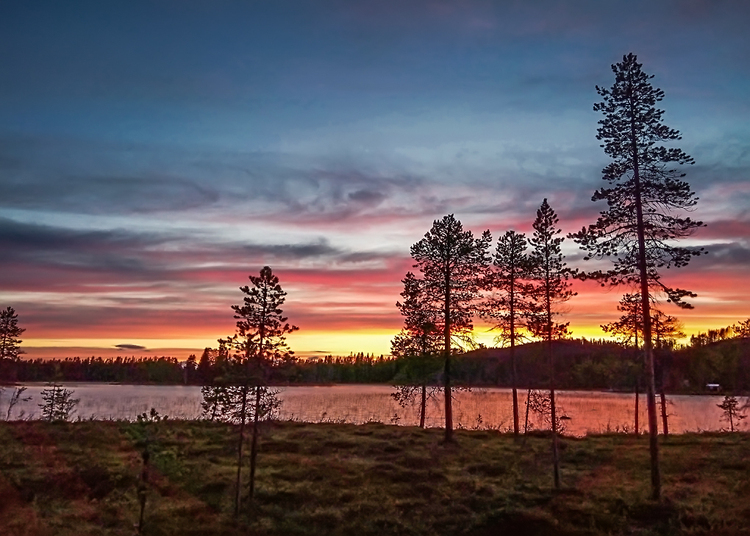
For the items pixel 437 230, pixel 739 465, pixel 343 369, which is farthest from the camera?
pixel 343 369

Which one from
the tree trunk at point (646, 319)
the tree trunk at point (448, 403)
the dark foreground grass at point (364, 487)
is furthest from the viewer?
the tree trunk at point (448, 403)

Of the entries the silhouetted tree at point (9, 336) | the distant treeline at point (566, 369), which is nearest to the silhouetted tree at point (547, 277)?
the distant treeline at point (566, 369)

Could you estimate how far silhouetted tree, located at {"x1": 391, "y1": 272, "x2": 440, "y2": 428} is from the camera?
126ft

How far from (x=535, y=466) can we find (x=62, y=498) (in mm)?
22658

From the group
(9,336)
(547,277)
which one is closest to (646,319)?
(547,277)

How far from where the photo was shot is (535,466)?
29.3 meters

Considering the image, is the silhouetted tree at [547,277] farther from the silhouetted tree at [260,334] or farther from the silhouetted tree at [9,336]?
the silhouetted tree at [9,336]

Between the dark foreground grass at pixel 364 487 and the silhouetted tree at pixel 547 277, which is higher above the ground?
the silhouetted tree at pixel 547 277

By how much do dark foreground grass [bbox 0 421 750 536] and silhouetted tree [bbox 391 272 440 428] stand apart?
5.60 m

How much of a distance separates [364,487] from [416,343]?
54.1 feet

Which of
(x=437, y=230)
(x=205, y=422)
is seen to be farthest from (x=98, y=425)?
(x=437, y=230)

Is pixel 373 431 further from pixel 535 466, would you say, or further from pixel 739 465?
pixel 739 465

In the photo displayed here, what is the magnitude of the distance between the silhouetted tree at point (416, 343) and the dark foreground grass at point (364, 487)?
18.4 ft

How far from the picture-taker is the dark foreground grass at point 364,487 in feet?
63.0
